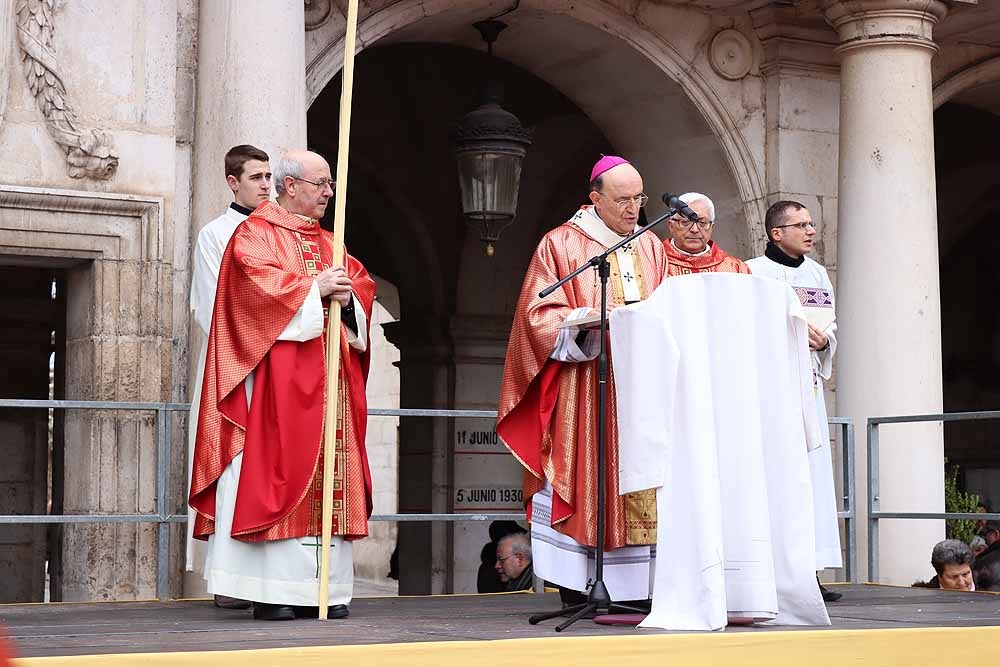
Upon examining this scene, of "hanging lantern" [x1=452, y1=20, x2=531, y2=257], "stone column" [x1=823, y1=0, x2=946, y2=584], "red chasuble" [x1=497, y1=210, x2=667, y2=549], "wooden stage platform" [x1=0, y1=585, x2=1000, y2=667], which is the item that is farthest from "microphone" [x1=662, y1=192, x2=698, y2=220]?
"stone column" [x1=823, y1=0, x2=946, y2=584]

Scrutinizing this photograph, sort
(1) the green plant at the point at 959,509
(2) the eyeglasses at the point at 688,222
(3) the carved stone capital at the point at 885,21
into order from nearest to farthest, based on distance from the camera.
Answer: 1. (2) the eyeglasses at the point at 688,222
2. (3) the carved stone capital at the point at 885,21
3. (1) the green plant at the point at 959,509

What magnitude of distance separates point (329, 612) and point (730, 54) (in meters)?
6.28

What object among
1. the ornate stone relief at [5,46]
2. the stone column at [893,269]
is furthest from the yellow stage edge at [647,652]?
the stone column at [893,269]

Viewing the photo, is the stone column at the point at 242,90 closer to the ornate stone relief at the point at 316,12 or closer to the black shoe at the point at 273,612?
the ornate stone relief at the point at 316,12

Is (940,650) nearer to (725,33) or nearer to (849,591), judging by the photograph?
(849,591)

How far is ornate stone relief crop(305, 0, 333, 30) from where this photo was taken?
33.6ft

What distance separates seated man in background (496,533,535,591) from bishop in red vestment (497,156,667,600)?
4385 mm

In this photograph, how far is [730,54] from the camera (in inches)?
464

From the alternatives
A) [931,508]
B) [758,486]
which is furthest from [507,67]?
[758,486]

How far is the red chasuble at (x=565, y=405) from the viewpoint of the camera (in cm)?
653

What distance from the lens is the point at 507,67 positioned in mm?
14367

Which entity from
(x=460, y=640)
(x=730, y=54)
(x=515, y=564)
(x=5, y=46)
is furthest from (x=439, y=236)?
(x=460, y=640)

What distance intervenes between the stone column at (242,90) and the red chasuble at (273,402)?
6.78ft

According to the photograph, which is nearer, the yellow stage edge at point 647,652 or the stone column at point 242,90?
the yellow stage edge at point 647,652
